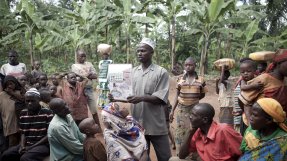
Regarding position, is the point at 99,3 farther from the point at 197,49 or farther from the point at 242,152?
the point at 242,152

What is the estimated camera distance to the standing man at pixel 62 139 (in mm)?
3291

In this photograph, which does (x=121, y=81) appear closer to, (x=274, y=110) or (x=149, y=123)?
(x=149, y=123)

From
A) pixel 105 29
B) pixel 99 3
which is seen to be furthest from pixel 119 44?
pixel 99 3

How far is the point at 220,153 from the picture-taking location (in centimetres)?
251

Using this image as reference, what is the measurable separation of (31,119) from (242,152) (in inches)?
103

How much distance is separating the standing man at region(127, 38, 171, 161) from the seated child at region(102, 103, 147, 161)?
0.88ft

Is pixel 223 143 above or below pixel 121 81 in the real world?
below

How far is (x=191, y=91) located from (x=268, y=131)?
2.08 metres

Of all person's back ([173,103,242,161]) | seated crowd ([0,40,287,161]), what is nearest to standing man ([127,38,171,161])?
seated crowd ([0,40,287,161])

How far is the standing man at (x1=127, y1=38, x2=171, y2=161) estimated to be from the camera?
3.17m

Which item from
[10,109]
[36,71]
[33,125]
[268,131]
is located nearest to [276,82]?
[268,131]

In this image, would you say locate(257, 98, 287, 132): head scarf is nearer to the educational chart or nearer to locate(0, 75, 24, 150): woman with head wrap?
the educational chart

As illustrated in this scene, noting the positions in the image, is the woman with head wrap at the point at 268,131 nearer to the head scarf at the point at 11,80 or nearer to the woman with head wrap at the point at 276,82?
the woman with head wrap at the point at 276,82

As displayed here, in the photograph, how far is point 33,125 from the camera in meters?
3.82
